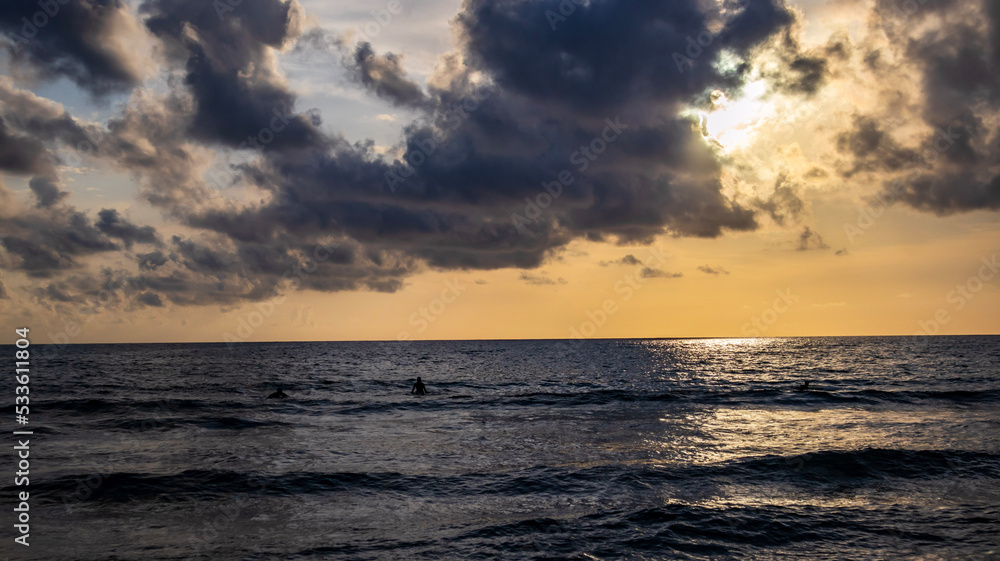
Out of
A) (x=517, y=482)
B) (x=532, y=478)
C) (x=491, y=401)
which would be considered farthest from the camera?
(x=491, y=401)

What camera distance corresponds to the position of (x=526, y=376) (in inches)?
3179

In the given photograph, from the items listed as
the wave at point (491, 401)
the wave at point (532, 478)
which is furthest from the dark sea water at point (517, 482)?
the wave at point (491, 401)

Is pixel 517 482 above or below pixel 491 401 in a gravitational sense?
above

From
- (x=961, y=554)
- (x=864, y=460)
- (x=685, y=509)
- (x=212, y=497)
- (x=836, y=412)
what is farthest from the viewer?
(x=836, y=412)

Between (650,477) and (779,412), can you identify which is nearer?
(650,477)

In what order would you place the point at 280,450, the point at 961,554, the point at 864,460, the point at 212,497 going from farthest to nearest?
the point at 280,450
the point at 864,460
the point at 212,497
the point at 961,554

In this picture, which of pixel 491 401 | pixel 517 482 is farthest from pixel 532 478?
pixel 491 401

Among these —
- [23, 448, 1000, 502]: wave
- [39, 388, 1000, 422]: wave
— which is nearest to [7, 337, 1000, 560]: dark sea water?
[23, 448, 1000, 502]: wave

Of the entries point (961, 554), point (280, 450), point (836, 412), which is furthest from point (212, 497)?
point (836, 412)

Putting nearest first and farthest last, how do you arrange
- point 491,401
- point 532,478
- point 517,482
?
point 517,482 → point 532,478 → point 491,401

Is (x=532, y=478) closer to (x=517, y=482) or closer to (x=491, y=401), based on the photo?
(x=517, y=482)

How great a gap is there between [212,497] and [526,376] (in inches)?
2447

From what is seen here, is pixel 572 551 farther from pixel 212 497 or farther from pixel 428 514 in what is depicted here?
pixel 212 497

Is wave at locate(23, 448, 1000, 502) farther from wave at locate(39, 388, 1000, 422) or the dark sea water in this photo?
wave at locate(39, 388, 1000, 422)
